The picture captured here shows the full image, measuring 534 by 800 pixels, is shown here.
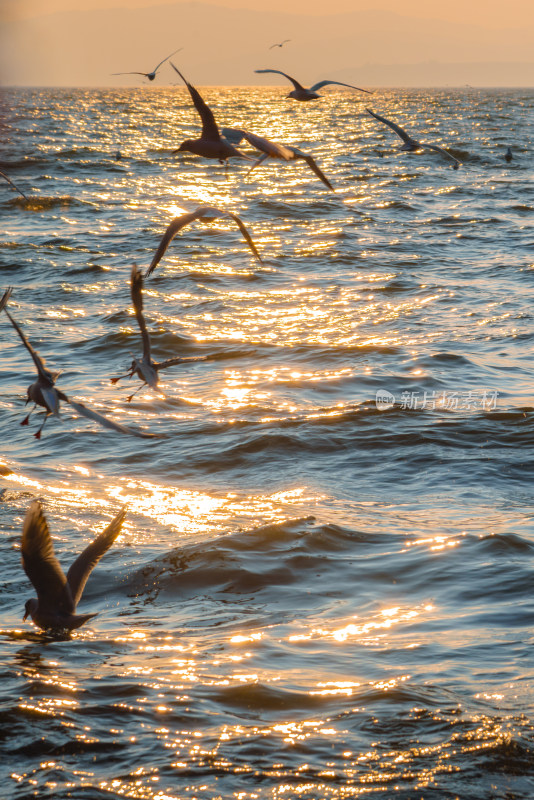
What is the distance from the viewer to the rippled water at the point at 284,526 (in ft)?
15.8

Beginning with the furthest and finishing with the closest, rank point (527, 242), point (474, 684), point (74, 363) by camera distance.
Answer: point (527, 242) → point (74, 363) → point (474, 684)

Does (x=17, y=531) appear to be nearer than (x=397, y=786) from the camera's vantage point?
No

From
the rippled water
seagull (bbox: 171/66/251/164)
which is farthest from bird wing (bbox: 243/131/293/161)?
the rippled water

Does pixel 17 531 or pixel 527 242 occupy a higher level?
pixel 527 242

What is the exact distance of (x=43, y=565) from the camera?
16.7ft

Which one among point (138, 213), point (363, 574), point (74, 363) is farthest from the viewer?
point (138, 213)

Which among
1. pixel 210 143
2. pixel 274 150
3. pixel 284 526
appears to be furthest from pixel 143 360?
pixel 284 526

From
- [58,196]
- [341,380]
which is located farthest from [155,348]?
[58,196]

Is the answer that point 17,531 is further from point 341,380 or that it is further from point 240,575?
point 341,380

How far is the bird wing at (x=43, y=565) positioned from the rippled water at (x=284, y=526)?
383mm

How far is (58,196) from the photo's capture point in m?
29.8

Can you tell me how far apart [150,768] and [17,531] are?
3.46 m

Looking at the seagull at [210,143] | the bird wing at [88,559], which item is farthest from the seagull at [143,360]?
the seagull at [210,143]

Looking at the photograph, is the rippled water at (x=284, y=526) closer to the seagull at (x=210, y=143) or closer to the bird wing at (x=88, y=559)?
the bird wing at (x=88, y=559)
